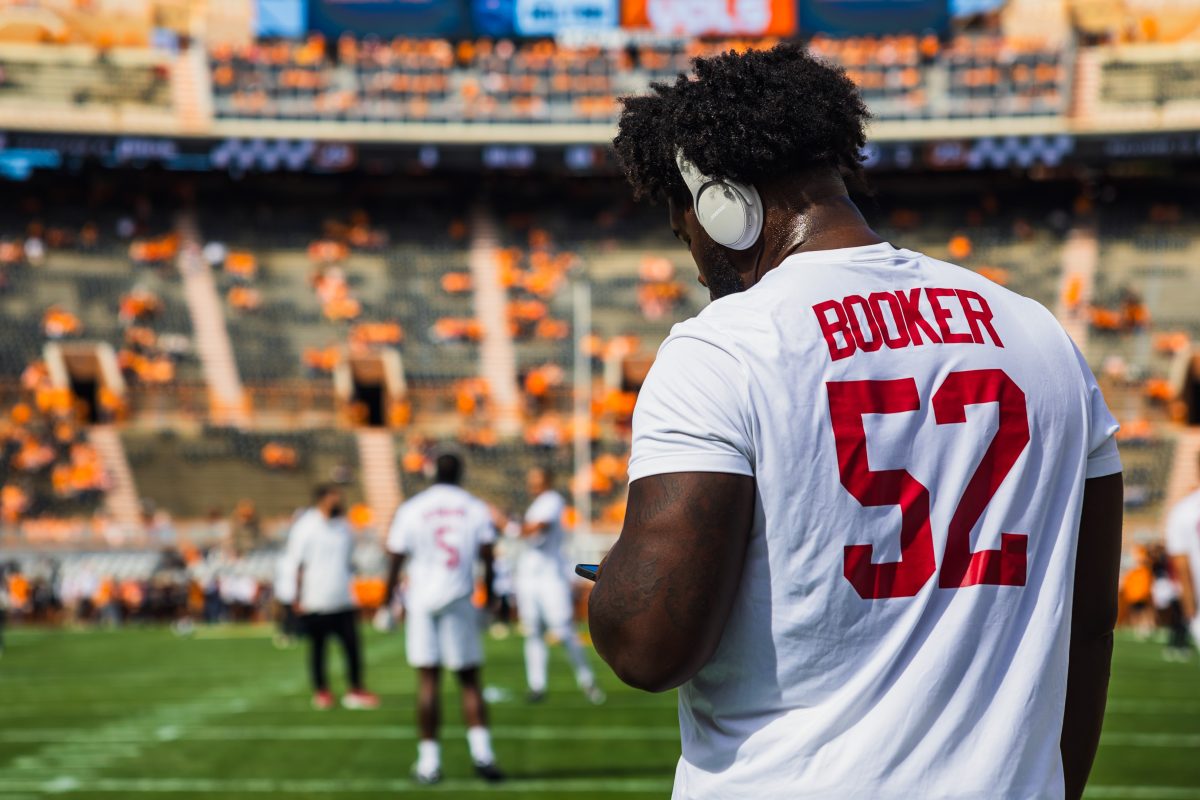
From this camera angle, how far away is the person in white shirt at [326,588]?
1238cm

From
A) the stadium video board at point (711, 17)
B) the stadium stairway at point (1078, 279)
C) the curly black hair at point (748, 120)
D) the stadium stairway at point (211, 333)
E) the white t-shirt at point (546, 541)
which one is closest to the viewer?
the curly black hair at point (748, 120)

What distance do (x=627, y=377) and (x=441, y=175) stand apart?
8948mm

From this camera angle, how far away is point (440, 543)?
927cm

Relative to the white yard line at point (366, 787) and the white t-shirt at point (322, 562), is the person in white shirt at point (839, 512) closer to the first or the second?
the white yard line at point (366, 787)

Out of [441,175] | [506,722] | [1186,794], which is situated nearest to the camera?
[1186,794]

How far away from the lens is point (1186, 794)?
8.23 m

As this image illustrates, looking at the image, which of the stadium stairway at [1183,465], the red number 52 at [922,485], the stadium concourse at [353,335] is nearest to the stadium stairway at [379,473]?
the stadium concourse at [353,335]

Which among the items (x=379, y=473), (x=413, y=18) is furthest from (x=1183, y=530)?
(x=413, y=18)

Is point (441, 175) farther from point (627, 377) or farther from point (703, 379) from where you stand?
point (703, 379)

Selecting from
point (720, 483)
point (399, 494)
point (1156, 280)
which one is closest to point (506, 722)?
point (720, 483)

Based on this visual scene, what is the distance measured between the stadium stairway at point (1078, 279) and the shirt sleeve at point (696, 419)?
100 feet

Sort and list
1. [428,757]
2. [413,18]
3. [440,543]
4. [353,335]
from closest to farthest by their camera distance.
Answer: [428,757]
[440,543]
[353,335]
[413,18]

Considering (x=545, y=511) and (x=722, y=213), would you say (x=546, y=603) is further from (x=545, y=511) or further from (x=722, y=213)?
(x=722, y=213)

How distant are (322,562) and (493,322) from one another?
20.8 meters
